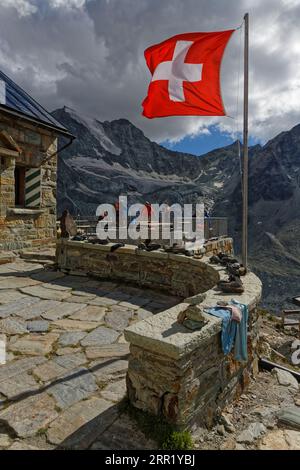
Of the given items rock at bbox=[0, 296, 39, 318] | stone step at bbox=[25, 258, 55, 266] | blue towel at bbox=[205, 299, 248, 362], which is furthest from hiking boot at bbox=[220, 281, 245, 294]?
stone step at bbox=[25, 258, 55, 266]

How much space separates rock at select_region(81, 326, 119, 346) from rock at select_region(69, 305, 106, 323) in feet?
1.21

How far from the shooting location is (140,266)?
22.1 ft

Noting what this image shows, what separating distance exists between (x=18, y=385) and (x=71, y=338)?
1.15m

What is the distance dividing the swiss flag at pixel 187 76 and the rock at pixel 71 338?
168 inches

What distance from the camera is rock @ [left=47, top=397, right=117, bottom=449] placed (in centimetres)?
238

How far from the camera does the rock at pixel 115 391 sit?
9.61 ft

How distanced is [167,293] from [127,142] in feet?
602

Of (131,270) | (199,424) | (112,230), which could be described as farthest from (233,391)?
(112,230)

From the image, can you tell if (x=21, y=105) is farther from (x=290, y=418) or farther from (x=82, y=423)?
(x=290, y=418)

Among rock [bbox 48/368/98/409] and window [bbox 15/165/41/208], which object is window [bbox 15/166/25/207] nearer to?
window [bbox 15/165/41/208]

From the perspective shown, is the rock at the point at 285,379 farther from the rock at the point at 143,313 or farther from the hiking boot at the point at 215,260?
the rock at the point at 143,313

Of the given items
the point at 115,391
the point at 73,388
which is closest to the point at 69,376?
the point at 73,388

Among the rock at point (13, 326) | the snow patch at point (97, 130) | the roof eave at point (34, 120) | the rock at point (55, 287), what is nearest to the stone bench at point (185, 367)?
the rock at point (13, 326)

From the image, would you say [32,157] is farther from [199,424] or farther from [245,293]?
[199,424]
